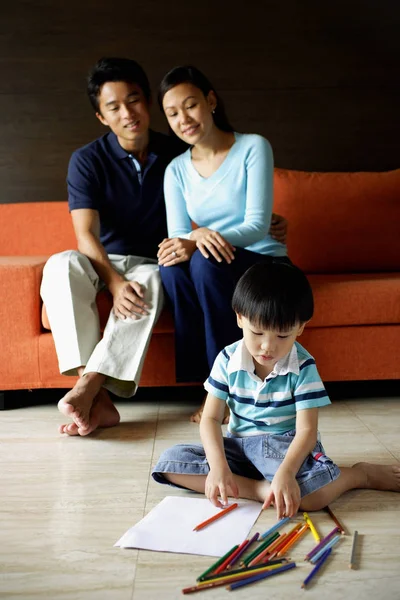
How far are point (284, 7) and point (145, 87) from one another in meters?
1.08

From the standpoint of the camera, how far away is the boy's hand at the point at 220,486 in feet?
4.73

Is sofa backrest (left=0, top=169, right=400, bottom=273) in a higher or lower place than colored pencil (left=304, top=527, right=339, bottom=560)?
higher

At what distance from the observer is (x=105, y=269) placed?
2393 millimetres

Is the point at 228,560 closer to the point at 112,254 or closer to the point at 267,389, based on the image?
the point at 267,389

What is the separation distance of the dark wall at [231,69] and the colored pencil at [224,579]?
2.43m

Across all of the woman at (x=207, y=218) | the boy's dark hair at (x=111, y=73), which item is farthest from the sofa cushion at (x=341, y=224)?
the boy's dark hair at (x=111, y=73)

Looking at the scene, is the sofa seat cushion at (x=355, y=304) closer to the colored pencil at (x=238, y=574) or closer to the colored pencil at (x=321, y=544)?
the colored pencil at (x=321, y=544)

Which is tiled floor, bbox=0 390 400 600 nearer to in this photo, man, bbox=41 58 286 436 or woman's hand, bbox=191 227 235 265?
man, bbox=41 58 286 436

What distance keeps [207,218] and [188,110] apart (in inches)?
14.3

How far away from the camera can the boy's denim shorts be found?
4.97 ft

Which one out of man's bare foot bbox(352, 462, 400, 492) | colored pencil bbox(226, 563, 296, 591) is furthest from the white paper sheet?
man's bare foot bbox(352, 462, 400, 492)

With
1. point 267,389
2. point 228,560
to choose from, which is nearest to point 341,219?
point 267,389

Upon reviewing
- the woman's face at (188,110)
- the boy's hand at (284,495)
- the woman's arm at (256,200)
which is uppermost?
the woman's face at (188,110)

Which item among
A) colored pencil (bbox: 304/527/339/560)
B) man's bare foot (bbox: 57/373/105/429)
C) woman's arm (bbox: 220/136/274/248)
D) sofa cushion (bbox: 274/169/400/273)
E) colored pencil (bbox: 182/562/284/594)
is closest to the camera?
colored pencil (bbox: 182/562/284/594)
